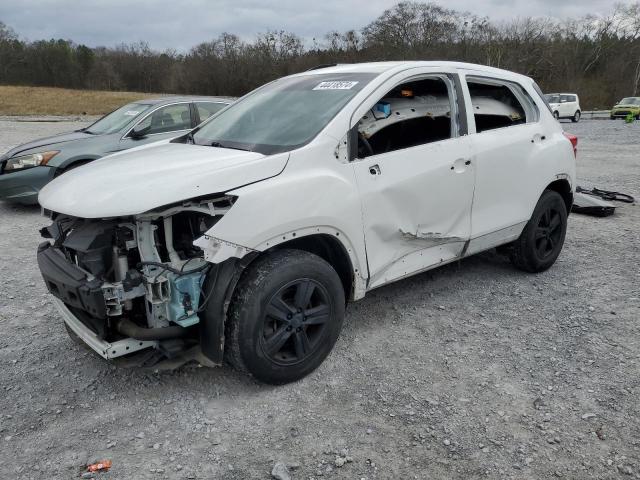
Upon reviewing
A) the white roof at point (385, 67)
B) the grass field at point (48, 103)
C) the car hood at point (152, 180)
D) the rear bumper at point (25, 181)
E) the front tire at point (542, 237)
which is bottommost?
the front tire at point (542, 237)

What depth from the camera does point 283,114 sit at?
3516 mm

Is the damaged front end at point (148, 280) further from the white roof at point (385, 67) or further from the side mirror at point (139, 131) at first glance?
the side mirror at point (139, 131)

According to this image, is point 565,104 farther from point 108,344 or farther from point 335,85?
point 108,344

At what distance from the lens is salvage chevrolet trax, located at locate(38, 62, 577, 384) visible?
8.82 feet

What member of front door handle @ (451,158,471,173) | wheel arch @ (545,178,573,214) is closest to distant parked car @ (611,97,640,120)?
wheel arch @ (545,178,573,214)

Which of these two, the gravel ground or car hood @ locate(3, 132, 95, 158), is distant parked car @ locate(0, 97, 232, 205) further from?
the gravel ground

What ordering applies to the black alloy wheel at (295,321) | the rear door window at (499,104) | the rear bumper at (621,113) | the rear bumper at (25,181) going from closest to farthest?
the black alloy wheel at (295,321), the rear door window at (499,104), the rear bumper at (25,181), the rear bumper at (621,113)

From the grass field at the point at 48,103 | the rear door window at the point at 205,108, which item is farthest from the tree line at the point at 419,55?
the rear door window at the point at 205,108

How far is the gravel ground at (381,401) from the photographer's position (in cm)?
249

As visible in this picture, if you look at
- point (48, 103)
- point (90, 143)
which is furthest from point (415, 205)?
point (48, 103)

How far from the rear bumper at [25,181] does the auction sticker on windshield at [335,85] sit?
474 cm

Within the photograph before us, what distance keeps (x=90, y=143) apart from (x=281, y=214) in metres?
5.35

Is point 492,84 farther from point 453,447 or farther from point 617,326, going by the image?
point 453,447

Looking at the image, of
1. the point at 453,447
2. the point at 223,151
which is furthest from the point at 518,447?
the point at 223,151
